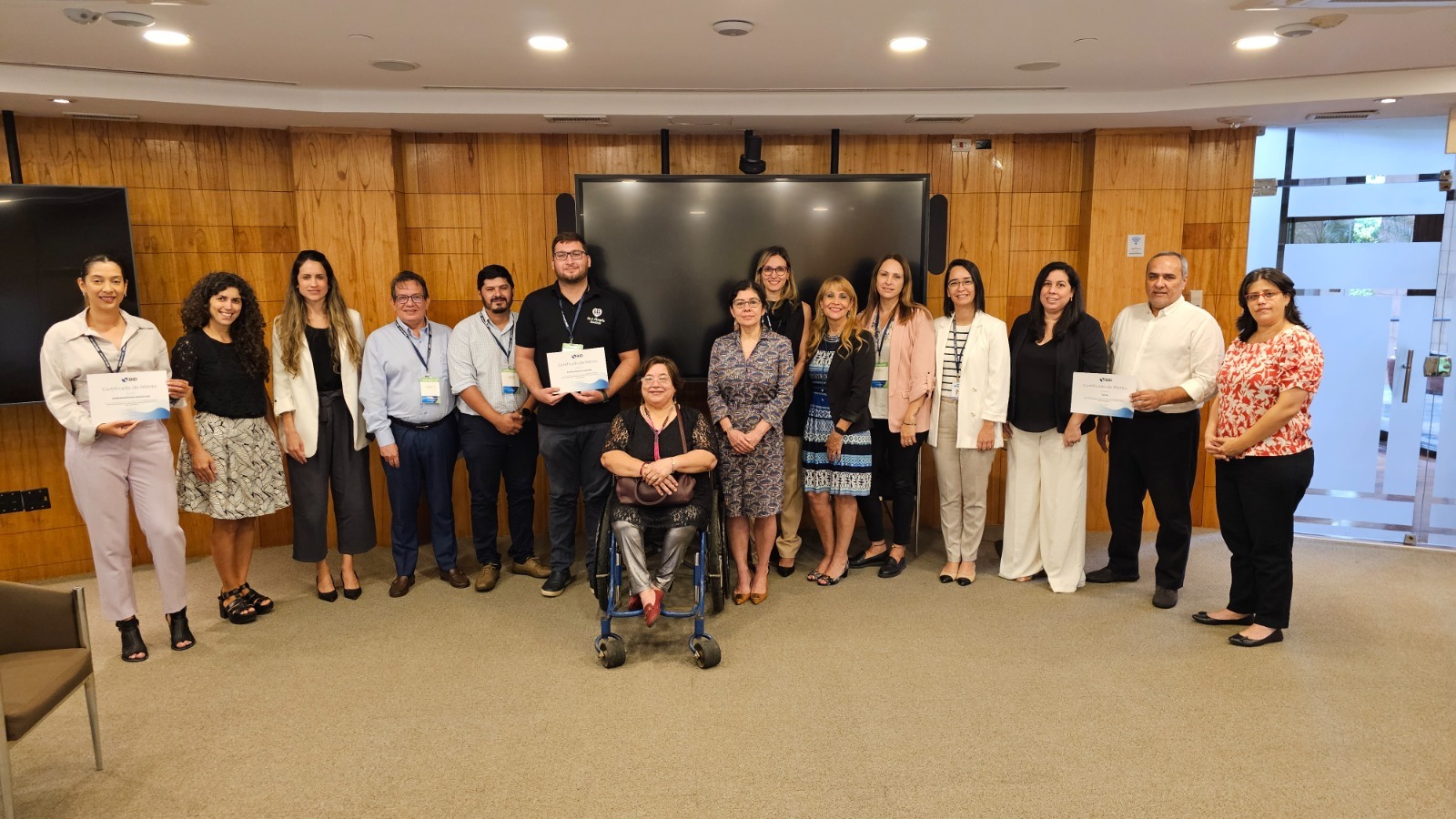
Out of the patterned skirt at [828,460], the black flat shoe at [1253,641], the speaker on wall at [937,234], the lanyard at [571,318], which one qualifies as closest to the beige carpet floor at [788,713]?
the black flat shoe at [1253,641]

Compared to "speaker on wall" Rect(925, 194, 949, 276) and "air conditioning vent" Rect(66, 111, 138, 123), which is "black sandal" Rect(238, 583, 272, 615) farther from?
"speaker on wall" Rect(925, 194, 949, 276)

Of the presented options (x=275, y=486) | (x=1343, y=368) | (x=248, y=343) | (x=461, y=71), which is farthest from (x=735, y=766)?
(x=1343, y=368)

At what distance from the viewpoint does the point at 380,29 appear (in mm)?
3281

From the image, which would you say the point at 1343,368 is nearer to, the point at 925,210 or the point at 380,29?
the point at 925,210

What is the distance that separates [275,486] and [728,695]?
2.31 m

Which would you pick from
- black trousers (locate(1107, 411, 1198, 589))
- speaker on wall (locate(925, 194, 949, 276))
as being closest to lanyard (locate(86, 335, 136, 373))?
speaker on wall (locate(925, 194, 949, 276))

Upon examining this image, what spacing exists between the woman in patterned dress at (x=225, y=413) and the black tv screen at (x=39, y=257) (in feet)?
3.24

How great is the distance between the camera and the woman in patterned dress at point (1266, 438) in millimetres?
3289

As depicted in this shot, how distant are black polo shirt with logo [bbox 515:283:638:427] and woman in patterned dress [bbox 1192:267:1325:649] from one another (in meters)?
2.72

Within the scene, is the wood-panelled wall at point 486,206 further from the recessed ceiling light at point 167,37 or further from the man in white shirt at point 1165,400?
the recessed ceiling light at point 167,37

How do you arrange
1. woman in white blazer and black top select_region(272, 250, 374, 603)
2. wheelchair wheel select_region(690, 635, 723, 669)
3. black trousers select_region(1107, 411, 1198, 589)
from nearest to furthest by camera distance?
wheelchair wheel select_region(690, 635, 723, 669), woman in white blazer and black top select_region(272, 250, 374, 603), black trousers select_region(1107, 411, 1198, 589)

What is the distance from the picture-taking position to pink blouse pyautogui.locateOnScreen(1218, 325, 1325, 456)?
3260mm

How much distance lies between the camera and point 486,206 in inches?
200

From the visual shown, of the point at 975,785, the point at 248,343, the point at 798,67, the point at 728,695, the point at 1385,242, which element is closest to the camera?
the point at 975,785
